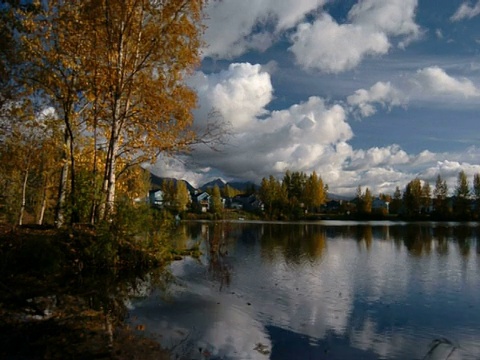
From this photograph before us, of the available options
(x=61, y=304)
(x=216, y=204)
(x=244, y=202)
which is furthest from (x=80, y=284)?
(x=244, y=202)

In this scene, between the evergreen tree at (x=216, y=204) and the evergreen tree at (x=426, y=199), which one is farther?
the evergreen tree at (x=426, y=199)

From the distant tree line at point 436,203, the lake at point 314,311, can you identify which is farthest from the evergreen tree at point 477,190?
the lake at point 314,311

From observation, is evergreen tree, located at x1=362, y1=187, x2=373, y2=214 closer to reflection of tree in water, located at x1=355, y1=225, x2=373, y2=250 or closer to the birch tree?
reflection of tree in water, located at x1=355, y1=225, x2=373, y2=250

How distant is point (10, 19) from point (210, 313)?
1206 centimetres

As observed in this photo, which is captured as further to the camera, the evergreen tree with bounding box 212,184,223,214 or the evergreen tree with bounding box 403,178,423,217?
the evergreen tree with bounding box 403,178,423,217

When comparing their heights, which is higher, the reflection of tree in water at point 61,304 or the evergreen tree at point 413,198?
the evergreen tree at point 413,198

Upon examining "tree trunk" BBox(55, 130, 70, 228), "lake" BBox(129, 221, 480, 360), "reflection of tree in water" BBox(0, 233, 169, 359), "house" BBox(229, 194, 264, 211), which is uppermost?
"house" BBox(229, 194, 264, 211)

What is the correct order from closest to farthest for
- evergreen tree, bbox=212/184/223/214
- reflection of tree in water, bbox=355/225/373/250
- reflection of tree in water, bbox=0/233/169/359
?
1. reflection of tree in water, bbox=0/233/169/359
2. reflection of tree in water, bbox=355/225/373/250
3. evergreen tree, bbox=212/184/223/214

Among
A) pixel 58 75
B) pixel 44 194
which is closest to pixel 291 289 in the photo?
pixel 58 75

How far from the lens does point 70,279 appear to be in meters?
13.8

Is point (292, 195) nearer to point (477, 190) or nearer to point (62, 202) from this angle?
point (477, 190)

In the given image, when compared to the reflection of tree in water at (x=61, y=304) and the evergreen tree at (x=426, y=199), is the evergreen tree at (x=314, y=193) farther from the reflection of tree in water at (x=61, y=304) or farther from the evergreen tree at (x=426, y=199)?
the reflection of tree in water at (x=61, y=304)

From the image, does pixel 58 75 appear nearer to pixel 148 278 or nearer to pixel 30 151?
pixel 148 278

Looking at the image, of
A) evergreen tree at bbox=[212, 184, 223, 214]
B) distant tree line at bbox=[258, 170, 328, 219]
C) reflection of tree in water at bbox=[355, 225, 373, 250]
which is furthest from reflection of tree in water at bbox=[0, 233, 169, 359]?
distant tree line at bbox=[258, 170, 328, 219]
